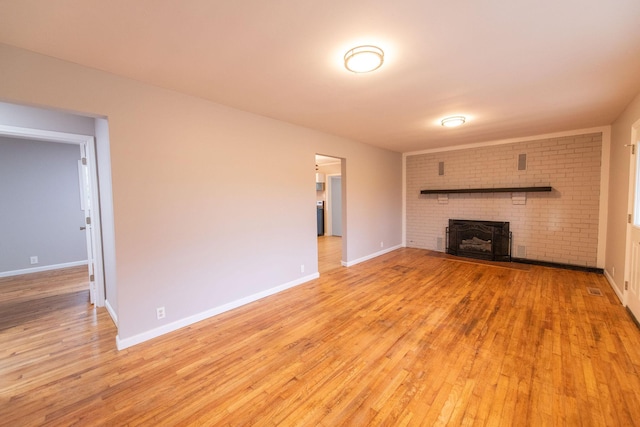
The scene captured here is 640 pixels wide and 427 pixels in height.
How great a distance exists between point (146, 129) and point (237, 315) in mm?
2233

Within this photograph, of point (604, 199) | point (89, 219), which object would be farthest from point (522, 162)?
point (89, 219)

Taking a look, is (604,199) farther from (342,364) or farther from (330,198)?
(330,198)

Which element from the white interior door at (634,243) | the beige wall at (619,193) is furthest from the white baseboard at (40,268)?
the beige wall at (619,193)

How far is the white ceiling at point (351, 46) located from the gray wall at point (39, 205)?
169 inches

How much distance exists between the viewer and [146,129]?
2492mm

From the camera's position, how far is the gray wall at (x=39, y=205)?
14.9 ft

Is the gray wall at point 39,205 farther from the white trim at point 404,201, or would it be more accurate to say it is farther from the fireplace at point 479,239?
the fireplace at point 479,239

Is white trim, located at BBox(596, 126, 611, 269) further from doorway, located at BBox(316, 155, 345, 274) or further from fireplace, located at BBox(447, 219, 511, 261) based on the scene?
doorway, located at BBox(316, 155, 345, 274)

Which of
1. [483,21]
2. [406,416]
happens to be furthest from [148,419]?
[483,21]

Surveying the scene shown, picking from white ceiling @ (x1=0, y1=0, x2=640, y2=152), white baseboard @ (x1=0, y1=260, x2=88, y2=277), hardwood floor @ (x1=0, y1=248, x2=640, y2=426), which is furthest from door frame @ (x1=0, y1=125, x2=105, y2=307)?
white baseboard @ (x1=0, y1=260, x2=88, y2=277)

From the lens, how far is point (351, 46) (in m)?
1.90

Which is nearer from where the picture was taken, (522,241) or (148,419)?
(148,419)

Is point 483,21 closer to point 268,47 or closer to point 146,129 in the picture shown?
point 268,47

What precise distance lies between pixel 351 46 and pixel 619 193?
441cm
